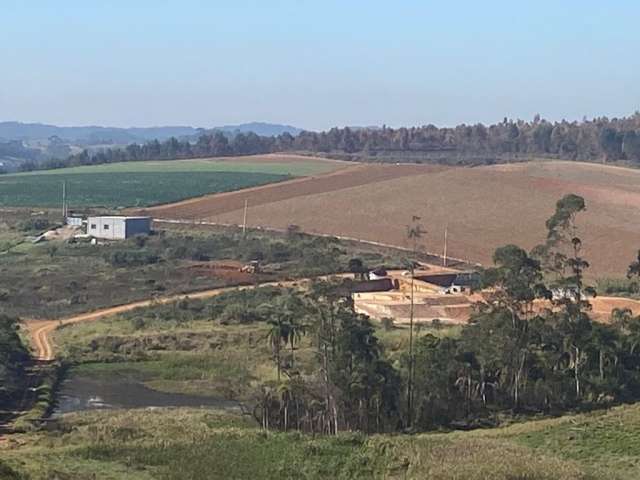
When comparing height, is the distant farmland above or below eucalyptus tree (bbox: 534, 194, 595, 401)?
below

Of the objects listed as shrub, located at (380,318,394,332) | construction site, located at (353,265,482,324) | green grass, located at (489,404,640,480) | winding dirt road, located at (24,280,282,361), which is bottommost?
winding dirt road, located at (24,280,282,361)

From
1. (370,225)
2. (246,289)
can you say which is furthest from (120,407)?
(370,225)

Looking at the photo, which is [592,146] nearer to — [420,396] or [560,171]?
[560,171]

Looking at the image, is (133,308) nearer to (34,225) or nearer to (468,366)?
(468,366)

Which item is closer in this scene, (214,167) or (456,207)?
(456,207)

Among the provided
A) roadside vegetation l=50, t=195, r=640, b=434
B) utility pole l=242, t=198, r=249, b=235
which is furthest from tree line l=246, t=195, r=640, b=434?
utility pole l=242, t=198, r=249, b=235

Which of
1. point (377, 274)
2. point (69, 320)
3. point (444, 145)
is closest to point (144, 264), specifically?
point (377, 274)

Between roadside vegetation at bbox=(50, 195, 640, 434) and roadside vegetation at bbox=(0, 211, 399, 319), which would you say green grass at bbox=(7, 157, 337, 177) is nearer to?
roadside vegetation at bbox=(0, 211, 399, 319)
